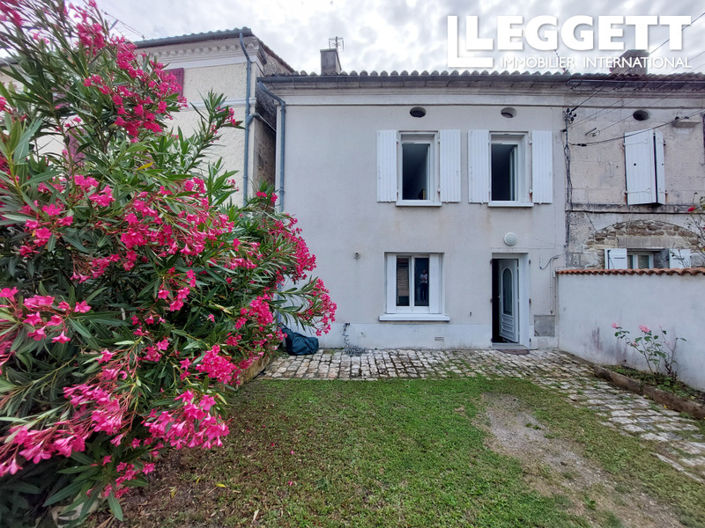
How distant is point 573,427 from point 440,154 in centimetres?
584

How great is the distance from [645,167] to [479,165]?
13.2ft

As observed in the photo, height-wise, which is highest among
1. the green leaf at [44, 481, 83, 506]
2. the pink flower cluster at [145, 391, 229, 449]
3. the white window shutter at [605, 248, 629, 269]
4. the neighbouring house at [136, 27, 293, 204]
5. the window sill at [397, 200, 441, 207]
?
the neighbouring house at [136, 27, 293, 204]

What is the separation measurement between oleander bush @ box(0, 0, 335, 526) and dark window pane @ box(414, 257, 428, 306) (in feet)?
17.2

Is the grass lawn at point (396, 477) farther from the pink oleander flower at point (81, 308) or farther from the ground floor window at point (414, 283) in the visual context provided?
the ground floor window at point (414, 283)

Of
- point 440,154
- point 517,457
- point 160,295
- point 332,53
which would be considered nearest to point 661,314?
point 517,457

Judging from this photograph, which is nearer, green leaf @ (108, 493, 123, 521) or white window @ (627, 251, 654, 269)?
green leaf @ (108, 493, 123, 521)

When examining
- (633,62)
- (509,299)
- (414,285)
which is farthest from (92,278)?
(633,62)

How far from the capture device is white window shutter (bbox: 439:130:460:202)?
256 inches

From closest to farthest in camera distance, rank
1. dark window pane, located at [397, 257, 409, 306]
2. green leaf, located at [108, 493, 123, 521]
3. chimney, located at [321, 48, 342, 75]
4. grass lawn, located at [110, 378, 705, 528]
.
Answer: green leaf, located at [108, 493, 123, 521], grass lawn, located at [110, 378, 705, 528], dark window pane, located at [397, 257, 409, 306], chimney, located at [321, 48, 342, 75]

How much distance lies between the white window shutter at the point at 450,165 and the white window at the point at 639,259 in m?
4.62

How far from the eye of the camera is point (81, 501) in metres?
1.52

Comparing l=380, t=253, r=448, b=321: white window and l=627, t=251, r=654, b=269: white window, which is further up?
l=627, t=251, r=654, b=269: white window

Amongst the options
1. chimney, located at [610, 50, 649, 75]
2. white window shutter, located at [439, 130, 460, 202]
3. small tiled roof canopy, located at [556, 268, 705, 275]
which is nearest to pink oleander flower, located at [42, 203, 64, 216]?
white window shutter, located at [439, 130, 460, 202]

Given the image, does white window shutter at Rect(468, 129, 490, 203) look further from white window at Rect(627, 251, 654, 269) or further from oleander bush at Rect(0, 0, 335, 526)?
oleander bush at Rect(0, 0, 335, 526)
